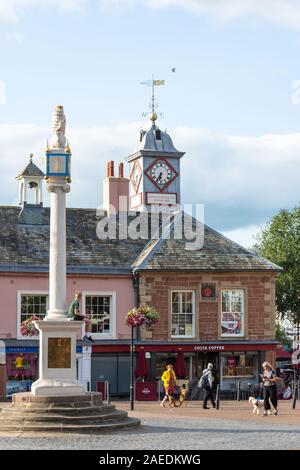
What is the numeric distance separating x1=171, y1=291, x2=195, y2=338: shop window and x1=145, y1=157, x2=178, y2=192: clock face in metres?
15.6

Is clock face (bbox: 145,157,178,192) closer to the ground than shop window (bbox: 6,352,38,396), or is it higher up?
higher up

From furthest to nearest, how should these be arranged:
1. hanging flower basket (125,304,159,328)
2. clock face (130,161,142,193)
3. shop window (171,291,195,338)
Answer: clock face (130,161,142,193) < shop window (171,291,195,338) < hanging flower basket (125,304,159,328)

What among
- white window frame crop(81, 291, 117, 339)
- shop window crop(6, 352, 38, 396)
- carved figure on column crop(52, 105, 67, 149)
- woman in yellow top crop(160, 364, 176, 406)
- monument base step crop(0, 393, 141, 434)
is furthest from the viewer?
white window frame crop(81, 291, 117, 339)

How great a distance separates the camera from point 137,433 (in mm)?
22594

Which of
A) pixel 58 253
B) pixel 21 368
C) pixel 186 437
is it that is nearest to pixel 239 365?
pixel 21 368

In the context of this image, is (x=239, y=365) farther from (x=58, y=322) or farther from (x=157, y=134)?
(x=58, y=322)

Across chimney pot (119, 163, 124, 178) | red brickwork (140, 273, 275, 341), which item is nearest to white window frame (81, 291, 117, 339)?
red brickwork (140, 273, 275, 341)

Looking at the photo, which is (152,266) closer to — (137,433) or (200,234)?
(200,234)

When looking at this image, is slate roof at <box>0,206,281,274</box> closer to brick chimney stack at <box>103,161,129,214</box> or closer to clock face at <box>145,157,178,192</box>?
brick chimney stack at <box>103,161,129,214</box>

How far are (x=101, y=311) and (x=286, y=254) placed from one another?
938 inches

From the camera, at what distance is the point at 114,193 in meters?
46.0

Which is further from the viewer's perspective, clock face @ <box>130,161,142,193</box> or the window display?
clock face @ <box>130,161,142,193</box>

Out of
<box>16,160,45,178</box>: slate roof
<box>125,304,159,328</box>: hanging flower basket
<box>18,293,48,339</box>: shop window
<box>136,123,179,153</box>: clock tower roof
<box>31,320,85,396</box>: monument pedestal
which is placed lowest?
<box>31,320,85,396</box>: monument pedestal

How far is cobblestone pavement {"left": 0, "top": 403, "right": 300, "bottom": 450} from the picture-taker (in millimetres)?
19859
